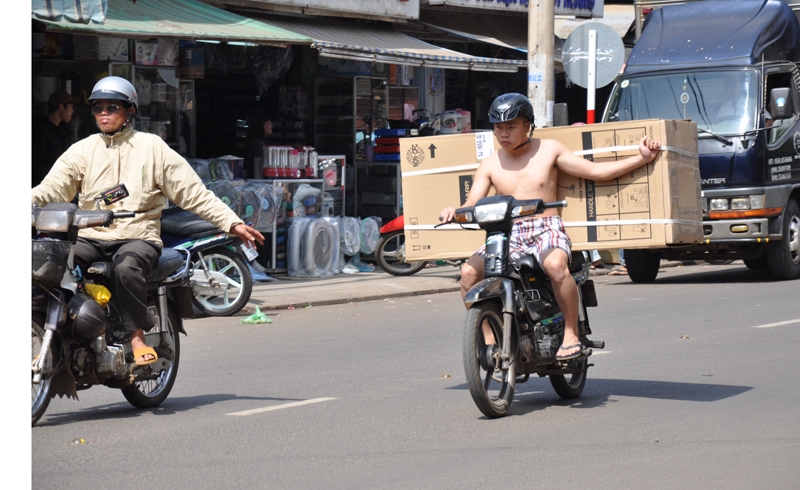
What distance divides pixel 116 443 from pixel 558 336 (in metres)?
2.58

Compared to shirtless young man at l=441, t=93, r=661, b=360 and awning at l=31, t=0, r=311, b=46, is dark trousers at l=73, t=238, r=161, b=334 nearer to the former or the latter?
shirtless young man at l=441, t=93, r=661, b=360

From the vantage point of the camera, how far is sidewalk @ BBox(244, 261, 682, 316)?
13547 millimetres

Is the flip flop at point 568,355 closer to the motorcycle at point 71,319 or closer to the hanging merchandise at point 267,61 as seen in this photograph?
the motorcycle at point 71,319

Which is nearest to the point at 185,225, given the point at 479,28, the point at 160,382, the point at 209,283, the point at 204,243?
the point at 204,243

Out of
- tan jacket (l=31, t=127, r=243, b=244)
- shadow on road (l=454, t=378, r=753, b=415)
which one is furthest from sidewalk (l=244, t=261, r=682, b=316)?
tan jacket (l=31, t=127, r=243, b=244)

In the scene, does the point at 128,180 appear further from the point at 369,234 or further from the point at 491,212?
the point at 369,234

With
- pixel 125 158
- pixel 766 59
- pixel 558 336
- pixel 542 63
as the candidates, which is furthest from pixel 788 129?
pixel 125 158

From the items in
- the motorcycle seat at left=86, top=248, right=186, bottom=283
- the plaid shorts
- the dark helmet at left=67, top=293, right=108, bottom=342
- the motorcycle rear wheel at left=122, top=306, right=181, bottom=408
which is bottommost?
the motorcycle rear wheel at left=122, top=306, right=181, bottom=408

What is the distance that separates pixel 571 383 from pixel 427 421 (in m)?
1.16

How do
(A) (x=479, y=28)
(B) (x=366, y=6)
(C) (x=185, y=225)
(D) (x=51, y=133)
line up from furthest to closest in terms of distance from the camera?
(A) (x=479, y=28), (B) (x=366, y=6), (D) (x=51, y=133), (C) (x=185, y=225)

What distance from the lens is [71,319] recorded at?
21.3 ft

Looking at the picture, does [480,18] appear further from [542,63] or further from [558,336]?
[558,336]

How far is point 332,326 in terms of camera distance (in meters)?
11.7

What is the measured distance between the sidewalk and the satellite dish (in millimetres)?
2933
